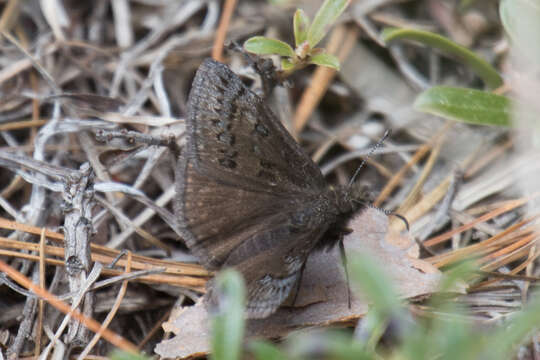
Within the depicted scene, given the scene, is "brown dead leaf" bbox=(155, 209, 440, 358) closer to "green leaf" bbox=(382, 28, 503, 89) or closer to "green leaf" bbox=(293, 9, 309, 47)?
"green leaf" bbox=(293, 9, 309, 47)

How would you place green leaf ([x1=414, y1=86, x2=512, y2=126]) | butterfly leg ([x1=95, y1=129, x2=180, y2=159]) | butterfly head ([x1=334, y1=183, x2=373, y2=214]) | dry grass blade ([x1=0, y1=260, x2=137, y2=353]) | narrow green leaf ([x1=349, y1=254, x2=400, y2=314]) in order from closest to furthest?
1. narrow green leaf ([x1=349, y1=254, x2=400, y2=314])
2. dry grass blade ([x1=0, y1=260, x2=137, y2=353])
3. butterfly head ([x1=334, y1=183, x2=373, y2=214])
4. butterfly leg ([x1=95, y1=129, x2=180, y2=159])
5. green leaf ([x1=414, y1=86, x2=512, y2=126])

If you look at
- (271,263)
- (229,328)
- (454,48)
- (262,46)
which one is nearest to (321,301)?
(271,263)

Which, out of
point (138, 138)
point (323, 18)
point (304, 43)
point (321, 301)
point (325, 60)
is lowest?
point (321, 301)

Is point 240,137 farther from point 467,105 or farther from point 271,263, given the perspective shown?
point 467,105

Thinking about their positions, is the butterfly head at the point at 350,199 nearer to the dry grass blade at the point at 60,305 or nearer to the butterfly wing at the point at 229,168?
the butterfly wing at the point at 229,168

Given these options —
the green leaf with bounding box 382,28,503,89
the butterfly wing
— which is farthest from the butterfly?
the green leaf with bounding box 382,28,503,89

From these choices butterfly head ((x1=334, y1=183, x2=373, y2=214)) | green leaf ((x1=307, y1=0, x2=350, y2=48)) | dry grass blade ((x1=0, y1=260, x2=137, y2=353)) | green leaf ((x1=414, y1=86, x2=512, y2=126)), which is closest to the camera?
dry grass blade ((x1=0, y1=260, x2=137, y2=353))
